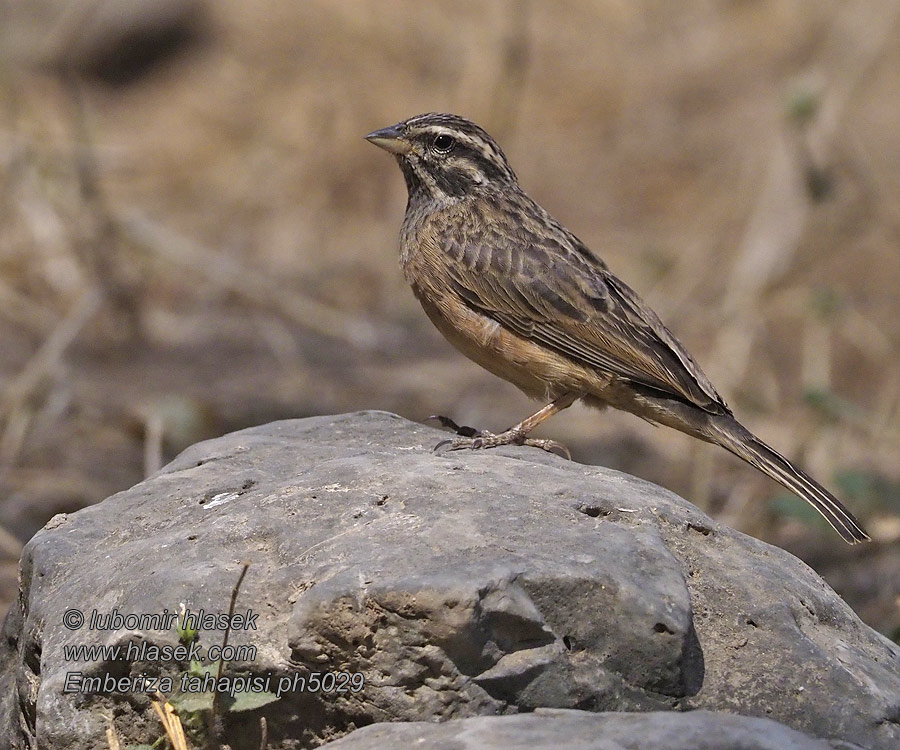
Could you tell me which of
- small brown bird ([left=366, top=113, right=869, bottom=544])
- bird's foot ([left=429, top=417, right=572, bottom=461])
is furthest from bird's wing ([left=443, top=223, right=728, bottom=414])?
bird's foot ([left=429, top=417, right=572, bottom=461])

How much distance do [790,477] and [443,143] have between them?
2373 millimetres

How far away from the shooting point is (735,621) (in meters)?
3.71

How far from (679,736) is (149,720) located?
141cm

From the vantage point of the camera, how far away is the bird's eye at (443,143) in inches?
253

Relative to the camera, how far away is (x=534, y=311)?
584cm

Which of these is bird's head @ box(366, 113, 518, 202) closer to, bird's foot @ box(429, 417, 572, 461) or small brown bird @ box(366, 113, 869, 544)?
small brown bird @ box(366, 113, 869, 544)

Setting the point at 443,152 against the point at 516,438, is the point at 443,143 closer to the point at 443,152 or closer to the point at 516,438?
the point at 443,152

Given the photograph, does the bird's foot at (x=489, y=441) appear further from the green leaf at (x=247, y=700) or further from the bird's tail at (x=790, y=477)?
the green leaf at (x=247, y=700)

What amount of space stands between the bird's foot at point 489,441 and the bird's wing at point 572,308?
19.2 inches

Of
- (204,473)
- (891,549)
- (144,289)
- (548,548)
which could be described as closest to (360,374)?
(144,289)

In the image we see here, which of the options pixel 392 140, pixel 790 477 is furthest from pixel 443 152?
pixel 790 477

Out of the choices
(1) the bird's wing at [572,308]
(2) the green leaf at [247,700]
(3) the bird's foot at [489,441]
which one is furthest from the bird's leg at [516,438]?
(2) the green leaf at [247,700]

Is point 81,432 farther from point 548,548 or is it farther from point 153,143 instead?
point 153,143

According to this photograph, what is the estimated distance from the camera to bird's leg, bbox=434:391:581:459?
5.03 meters
